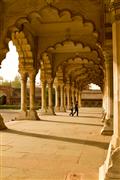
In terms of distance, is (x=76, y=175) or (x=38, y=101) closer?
(x=76, y=175)

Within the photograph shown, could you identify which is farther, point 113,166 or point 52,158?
point 52,158

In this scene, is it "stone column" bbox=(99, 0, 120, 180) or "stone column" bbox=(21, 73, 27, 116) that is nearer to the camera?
"stone column" bbox=(99, 0, 120, 180)

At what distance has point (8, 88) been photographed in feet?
184

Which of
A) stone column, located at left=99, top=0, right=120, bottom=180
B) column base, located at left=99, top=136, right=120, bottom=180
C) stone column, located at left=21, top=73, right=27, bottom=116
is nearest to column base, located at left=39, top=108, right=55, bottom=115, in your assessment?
stone column, located at left=21, top=73, right=27, bottom=116

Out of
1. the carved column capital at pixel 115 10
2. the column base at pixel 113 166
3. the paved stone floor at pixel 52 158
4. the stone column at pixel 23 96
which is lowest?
the paved stone floor at pixel 52 158

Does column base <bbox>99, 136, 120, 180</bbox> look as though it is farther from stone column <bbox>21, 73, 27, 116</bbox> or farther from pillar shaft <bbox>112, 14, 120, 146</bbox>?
stone column <bbox>21, 73, 27, 116</bbox>

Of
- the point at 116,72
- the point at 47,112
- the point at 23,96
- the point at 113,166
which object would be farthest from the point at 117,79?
the point at 47,112

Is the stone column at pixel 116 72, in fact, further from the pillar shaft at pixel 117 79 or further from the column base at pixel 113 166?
the column base at pixel 113 166

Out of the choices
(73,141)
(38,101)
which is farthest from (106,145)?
(38,101)

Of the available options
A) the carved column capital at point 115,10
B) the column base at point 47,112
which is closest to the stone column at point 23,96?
the column base at point 47,112

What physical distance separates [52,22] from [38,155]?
9.31 meters

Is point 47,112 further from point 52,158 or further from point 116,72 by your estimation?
point 116,72

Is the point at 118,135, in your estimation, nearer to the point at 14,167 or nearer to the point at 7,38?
the point at 14,167

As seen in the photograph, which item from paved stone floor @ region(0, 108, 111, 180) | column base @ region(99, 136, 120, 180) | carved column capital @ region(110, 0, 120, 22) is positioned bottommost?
paved stone floor @ region(0, 108, 111, 180)
